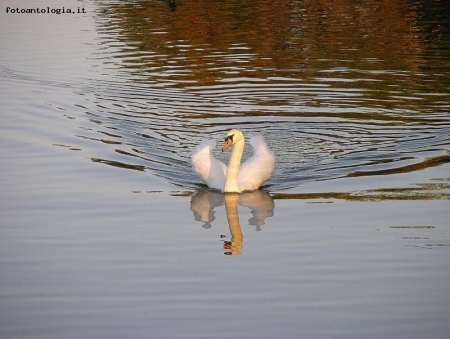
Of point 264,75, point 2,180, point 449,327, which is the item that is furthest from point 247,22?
point 449,327

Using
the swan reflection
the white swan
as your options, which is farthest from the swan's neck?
the swan reflection

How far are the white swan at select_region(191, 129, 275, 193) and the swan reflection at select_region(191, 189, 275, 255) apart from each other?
0.13 meters

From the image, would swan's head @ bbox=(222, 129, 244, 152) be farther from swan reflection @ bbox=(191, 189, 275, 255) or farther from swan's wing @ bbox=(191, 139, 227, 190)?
swan reflection @ bbox=(191, 189, 275, 255)

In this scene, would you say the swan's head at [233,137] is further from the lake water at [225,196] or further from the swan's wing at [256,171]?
the lake water at [225,196]

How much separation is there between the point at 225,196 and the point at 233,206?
43 cm

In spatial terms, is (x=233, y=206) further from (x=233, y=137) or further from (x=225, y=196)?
(x=233, y=137)

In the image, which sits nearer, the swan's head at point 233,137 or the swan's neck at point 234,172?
the swan's neck at point 234,172

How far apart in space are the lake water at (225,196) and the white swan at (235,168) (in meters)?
0.23

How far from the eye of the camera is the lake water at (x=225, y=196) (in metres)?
8.50

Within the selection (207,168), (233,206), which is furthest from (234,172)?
(233,206)

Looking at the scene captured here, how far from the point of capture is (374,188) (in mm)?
12414

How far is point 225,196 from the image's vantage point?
12664 mm

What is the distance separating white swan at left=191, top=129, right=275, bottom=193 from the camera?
12.7 metres

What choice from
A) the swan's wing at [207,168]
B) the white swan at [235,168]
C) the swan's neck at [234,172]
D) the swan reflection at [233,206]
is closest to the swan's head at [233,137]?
the white swan at [235,168]
